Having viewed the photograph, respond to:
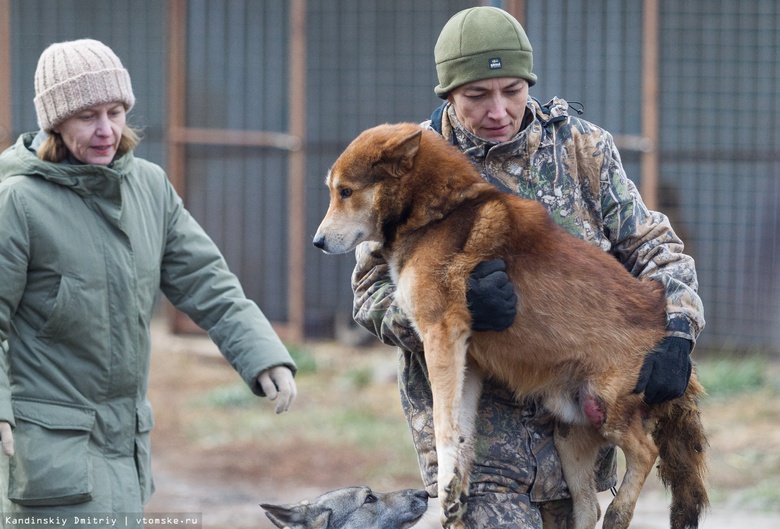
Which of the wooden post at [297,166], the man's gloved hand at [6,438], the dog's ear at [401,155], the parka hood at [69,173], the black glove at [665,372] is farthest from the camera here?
the wooden post at [297,166]

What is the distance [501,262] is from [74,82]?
6.11 feet

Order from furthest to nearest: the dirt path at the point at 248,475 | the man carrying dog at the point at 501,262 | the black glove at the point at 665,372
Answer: the dirt path at the point at 248,475 → the man carrying dog at the point at 501,262 → the black glove at the point at 665,372

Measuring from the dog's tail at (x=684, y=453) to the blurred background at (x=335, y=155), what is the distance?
345 cm

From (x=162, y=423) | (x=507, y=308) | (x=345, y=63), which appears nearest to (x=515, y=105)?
(x=507, y=308)

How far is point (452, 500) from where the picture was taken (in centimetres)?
338

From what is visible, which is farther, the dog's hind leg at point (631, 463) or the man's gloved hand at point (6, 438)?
the man's gloved hand at point (6, 438)

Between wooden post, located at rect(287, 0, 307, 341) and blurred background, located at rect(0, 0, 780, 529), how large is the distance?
2 centimetres

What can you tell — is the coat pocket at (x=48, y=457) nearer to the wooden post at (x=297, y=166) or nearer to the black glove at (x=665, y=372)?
the black glove at (x=665, y=372)

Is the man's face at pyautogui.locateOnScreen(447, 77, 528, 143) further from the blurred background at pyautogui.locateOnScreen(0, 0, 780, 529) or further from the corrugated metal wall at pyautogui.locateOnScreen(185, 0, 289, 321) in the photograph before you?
the corrugated metal wall at pyautogui.locateOnScreen(185, 0, 289, 321)

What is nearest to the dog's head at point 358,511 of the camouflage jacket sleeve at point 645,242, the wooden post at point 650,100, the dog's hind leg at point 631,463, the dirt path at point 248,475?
the dog's hind leg at point 631,463

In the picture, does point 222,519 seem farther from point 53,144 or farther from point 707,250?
point 707,250

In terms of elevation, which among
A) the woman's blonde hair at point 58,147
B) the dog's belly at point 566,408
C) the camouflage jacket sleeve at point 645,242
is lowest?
the dog's belly at point 566,408

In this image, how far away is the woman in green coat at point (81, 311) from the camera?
389 centimetres

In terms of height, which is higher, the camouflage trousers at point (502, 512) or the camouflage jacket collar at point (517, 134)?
the camouflage jacket collar at point (517, 134)
